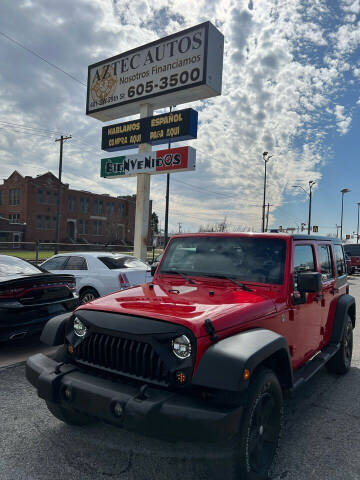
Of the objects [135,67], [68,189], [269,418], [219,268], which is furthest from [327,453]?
[68,189]

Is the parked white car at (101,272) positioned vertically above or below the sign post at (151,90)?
below

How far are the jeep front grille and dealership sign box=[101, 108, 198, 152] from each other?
12.6 m

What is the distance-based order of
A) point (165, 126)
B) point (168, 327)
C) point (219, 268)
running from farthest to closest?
point (165, 126), point (219, 268), point (168, 327)

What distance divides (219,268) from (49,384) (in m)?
1.87

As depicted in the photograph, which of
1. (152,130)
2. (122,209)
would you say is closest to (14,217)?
(122,209)

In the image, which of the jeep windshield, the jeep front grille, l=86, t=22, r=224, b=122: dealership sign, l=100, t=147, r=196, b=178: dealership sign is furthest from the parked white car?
l=86, t=22, r=224, b=122: dealership sign

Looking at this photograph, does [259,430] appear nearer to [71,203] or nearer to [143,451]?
[143,451]

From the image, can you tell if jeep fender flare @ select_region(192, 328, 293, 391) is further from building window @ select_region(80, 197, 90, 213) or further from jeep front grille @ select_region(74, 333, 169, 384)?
building window @ select_region(80, 197, 90, 213)

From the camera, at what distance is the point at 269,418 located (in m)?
2.66

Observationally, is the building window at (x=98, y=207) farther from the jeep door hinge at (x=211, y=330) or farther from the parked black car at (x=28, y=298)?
the jeep door hinge at (x=211, y=330)

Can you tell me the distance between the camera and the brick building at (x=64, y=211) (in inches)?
2137

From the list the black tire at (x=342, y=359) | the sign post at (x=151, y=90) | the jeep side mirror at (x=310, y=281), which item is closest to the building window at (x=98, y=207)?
the sign post at (x=151, y=90)

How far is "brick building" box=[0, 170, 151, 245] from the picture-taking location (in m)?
54.3

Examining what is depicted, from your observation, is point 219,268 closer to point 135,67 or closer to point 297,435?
point 297,435
